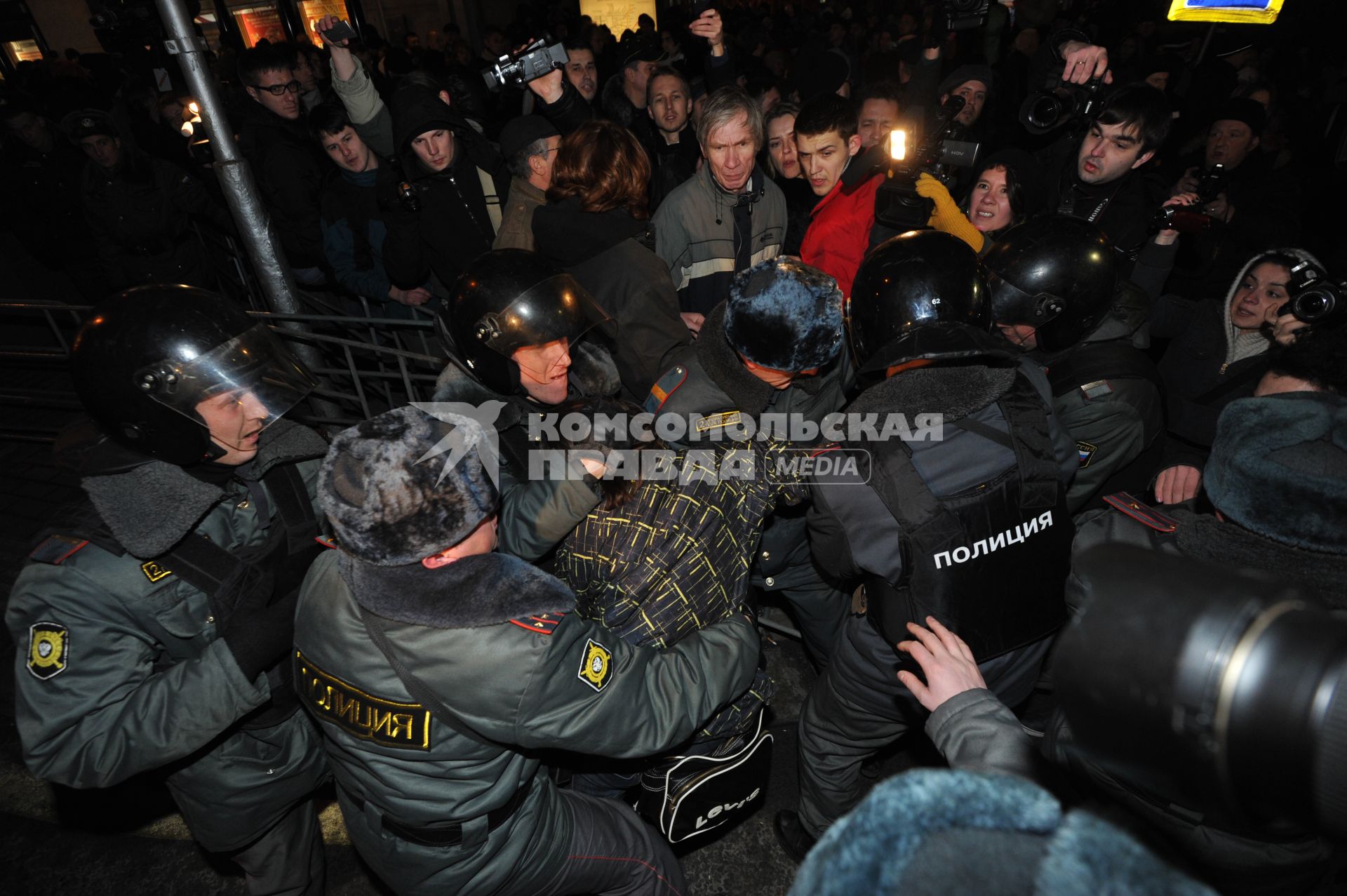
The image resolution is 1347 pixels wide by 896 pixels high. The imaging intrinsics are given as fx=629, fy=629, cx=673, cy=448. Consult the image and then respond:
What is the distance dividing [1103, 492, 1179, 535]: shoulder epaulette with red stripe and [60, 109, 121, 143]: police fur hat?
302 inches

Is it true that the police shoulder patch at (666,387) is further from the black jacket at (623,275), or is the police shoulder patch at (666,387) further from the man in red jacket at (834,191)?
the man in red jacket at (834,191)

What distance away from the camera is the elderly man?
3.89 m

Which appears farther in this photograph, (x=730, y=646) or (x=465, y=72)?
(x=465, y=72)

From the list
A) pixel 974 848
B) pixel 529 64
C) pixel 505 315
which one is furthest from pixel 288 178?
pixel 974 848

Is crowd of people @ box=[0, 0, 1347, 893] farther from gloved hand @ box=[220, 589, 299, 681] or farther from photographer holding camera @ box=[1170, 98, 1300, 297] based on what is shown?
photographer holding camera @ box=[1170, 98, 1300, 297]

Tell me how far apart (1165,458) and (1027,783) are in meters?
3.36

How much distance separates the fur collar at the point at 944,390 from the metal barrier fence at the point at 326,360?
2252mm

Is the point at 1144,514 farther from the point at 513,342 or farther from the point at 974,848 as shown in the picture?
the point at 513,342

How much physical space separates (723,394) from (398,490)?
4.41 ft

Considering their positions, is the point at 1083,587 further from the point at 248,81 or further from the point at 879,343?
the point at 248,81

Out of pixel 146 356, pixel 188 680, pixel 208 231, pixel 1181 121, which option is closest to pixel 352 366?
pixel 146 356

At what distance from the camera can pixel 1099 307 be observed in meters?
2.64

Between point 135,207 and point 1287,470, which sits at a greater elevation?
point 135,207

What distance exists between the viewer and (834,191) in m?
4.14
